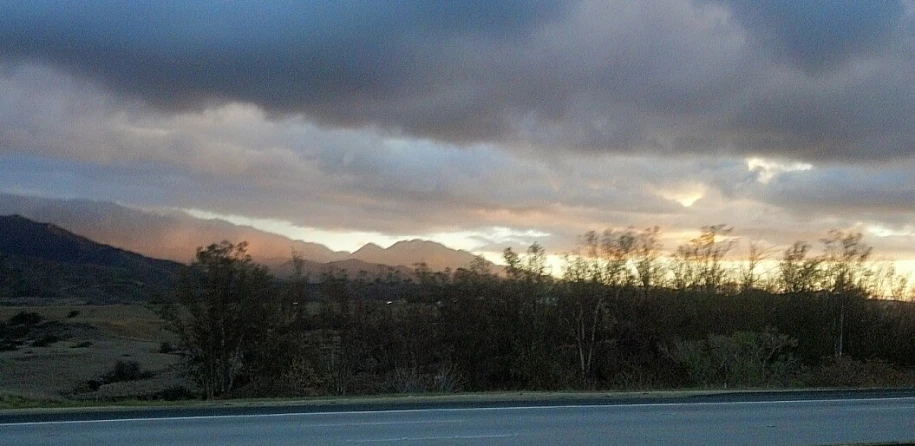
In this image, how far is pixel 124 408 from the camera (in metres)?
18.1

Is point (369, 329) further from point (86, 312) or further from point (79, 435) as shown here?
point (86, 312)

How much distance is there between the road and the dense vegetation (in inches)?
545

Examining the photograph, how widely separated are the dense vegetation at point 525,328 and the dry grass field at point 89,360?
402cm

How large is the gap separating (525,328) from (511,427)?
1092 inches

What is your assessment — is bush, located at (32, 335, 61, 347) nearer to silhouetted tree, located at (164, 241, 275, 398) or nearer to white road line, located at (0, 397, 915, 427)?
silhouetted tree, located at (164, 241, 275, 398)

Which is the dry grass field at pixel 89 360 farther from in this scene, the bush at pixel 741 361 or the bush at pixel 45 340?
the bush at pixel 741 361

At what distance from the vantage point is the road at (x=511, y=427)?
12.9 meters

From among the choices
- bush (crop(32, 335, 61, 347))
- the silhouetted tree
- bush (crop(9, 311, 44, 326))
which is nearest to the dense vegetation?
the silhouetted tree

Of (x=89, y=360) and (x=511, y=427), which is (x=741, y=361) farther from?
(x=89, y=360)

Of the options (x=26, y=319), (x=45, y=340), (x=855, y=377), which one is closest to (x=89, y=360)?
(x=45, y=340)

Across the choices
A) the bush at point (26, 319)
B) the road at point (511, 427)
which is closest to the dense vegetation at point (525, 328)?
the road at point (511, 427)

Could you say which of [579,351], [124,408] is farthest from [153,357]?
[124,408]

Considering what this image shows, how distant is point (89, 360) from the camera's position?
49.8m

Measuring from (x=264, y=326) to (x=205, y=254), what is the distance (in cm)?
424
